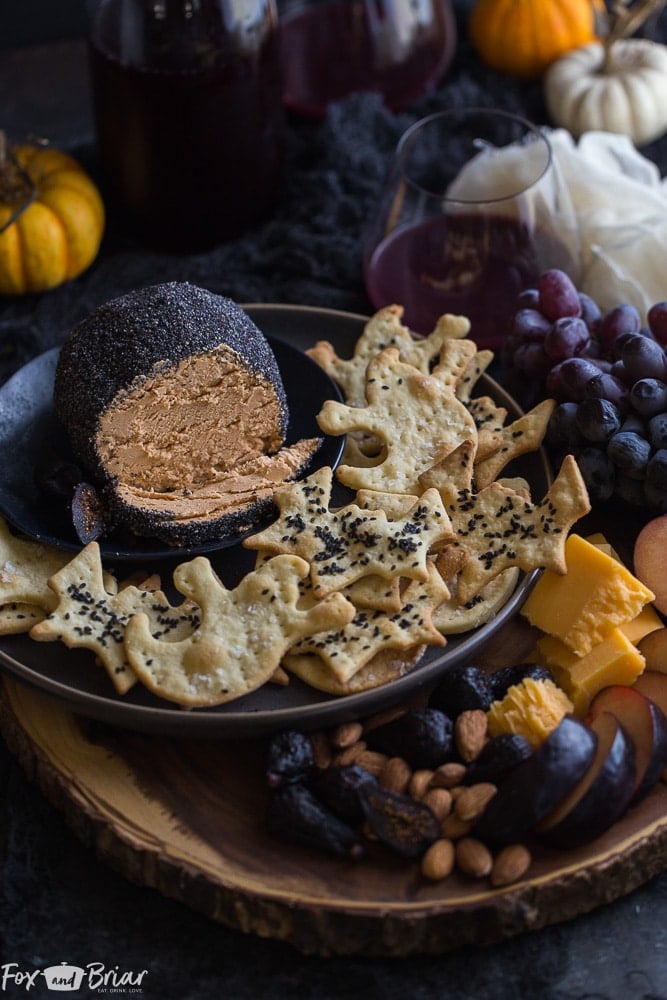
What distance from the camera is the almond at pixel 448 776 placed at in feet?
5.30

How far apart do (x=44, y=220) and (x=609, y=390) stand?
→ 4.65ft

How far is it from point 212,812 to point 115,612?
1.10 feet

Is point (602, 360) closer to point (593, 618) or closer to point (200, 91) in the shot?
point (593, 618)

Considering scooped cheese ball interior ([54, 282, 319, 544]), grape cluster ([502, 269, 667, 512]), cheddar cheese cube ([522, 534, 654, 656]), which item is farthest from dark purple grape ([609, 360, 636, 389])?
scooped cheese ball interior ([54, 282, 319, 544])

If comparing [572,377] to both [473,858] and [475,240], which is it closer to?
[475,240]

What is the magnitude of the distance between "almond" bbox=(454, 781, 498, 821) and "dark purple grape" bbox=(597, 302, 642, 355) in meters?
0.89

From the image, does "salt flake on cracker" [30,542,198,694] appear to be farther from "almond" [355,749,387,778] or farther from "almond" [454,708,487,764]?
"almond" [454,708,487,764]

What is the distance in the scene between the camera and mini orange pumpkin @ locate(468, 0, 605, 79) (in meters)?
3.17

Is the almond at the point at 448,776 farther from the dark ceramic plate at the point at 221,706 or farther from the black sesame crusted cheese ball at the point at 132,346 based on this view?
the black sesame crusted cheese ball at the point at 132,346

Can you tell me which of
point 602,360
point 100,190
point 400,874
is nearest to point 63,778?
point 400,874

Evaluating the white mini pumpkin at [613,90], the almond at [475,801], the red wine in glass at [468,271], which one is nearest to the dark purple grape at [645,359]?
the red wine in glass at [468,271]

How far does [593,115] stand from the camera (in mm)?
2979

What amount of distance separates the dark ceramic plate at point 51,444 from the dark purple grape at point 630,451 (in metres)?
0.47

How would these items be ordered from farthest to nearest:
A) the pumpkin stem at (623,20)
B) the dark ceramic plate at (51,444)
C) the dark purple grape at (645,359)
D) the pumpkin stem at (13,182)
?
the pumpkin stem at (623,20) < the pumpkin stem at (13,182) < the dark purple grape at (645,359) < the dark ceramic plate at (51,444)
